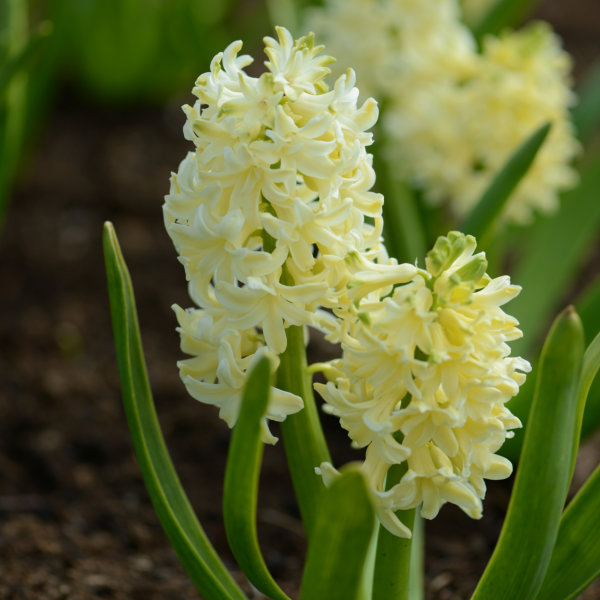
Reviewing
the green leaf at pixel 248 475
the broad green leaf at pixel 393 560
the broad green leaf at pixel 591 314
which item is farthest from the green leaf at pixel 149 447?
the broad green leaf at pixel 591 314

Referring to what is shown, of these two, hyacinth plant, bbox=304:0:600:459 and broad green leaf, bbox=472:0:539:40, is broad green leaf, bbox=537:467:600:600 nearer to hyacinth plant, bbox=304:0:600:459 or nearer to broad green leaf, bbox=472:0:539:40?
hyacinth plant, bbox=304:0:600:459

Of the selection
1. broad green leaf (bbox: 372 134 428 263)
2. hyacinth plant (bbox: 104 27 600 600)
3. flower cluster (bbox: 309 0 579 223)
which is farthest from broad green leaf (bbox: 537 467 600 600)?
broad green leaf (bbox: 372 134 428 263)

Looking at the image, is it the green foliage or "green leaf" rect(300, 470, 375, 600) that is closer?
"green leaf" rect(300, 470, 375, 600)

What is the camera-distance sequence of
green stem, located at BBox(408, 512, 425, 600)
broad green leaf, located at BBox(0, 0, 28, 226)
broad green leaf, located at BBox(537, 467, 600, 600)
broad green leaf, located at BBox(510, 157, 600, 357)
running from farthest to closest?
broad green leaf, located at BBox(510, 157, 600, 357) < broad green leaf, located at BBox(0, 0, 28, 226) < green stem, located at BBox(408, 512, 425, 600) < broad green leaf, located at BBox(537, 467, 600, 600)

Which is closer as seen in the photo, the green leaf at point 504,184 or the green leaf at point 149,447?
the green leaf at point 149,447

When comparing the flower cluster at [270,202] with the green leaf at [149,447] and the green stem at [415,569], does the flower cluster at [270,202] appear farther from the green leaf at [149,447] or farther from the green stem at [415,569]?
the green stem at [415,569]
